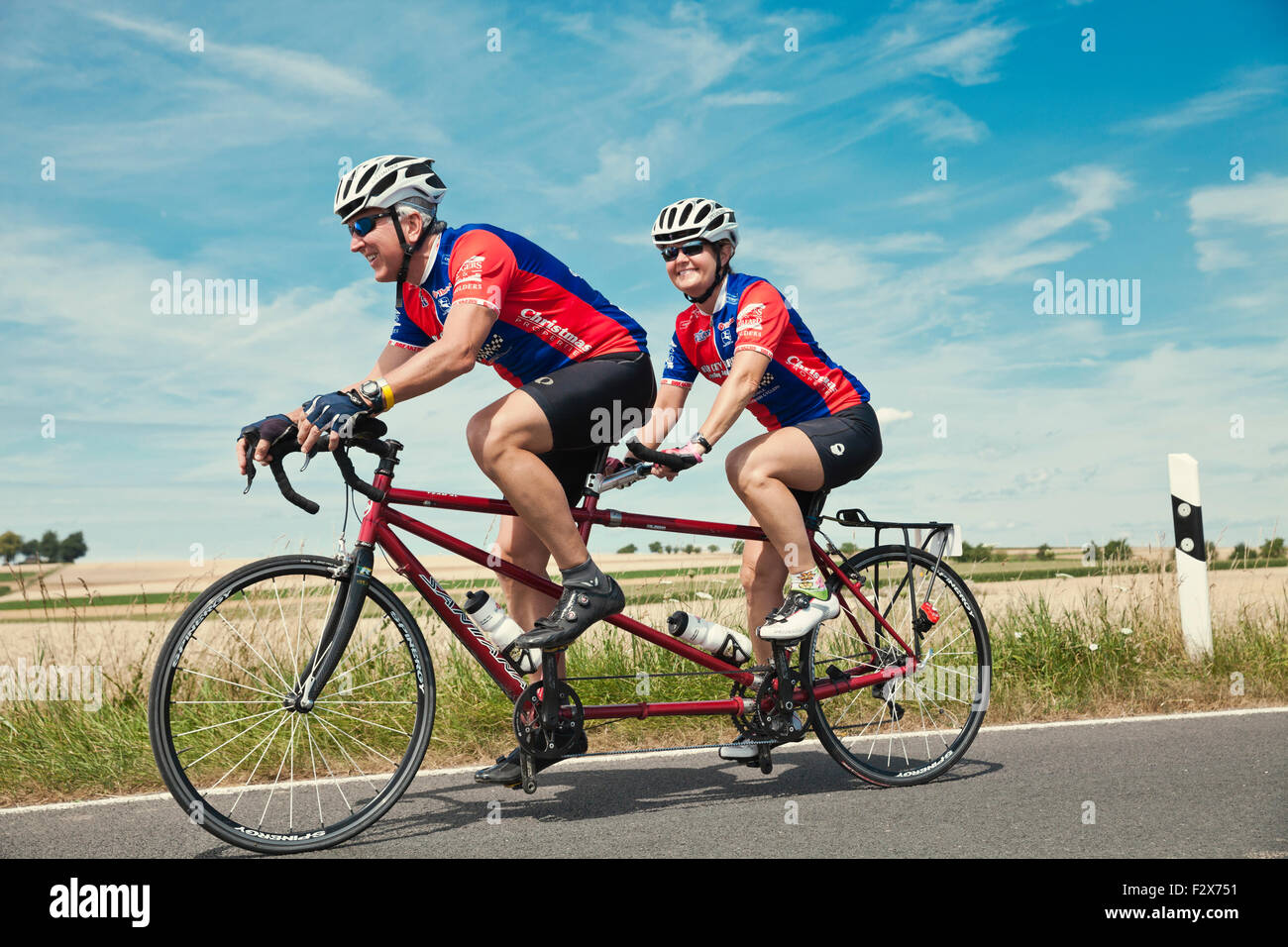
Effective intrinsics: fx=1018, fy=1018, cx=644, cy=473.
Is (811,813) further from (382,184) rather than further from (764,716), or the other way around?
(382,184)

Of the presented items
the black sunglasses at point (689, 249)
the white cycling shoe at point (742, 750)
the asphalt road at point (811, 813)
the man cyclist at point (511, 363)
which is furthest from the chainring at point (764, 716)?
the black sunglasses at point (689, 249)

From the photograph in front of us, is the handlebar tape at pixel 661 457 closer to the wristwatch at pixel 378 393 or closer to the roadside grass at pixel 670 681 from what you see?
the roadside grass at pixel 670 681

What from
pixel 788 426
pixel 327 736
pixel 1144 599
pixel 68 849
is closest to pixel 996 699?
pixel 1144 599

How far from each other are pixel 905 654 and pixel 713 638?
122cm

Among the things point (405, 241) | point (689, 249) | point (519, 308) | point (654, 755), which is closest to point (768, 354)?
point (689, 249)

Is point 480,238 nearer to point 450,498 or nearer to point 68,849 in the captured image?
point 450,498

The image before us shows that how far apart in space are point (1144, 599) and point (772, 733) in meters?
5.02

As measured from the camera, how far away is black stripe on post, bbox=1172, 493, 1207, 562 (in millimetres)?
7965

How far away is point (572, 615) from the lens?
445cm

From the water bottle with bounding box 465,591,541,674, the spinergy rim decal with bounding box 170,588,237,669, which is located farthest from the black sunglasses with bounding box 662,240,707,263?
the spinergy rim decal with bounding box 170,588,237,669

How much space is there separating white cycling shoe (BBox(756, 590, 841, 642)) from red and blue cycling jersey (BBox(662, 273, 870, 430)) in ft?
3.16

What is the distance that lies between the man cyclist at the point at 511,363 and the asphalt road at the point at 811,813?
517 mm

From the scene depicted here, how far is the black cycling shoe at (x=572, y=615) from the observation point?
4.39m
